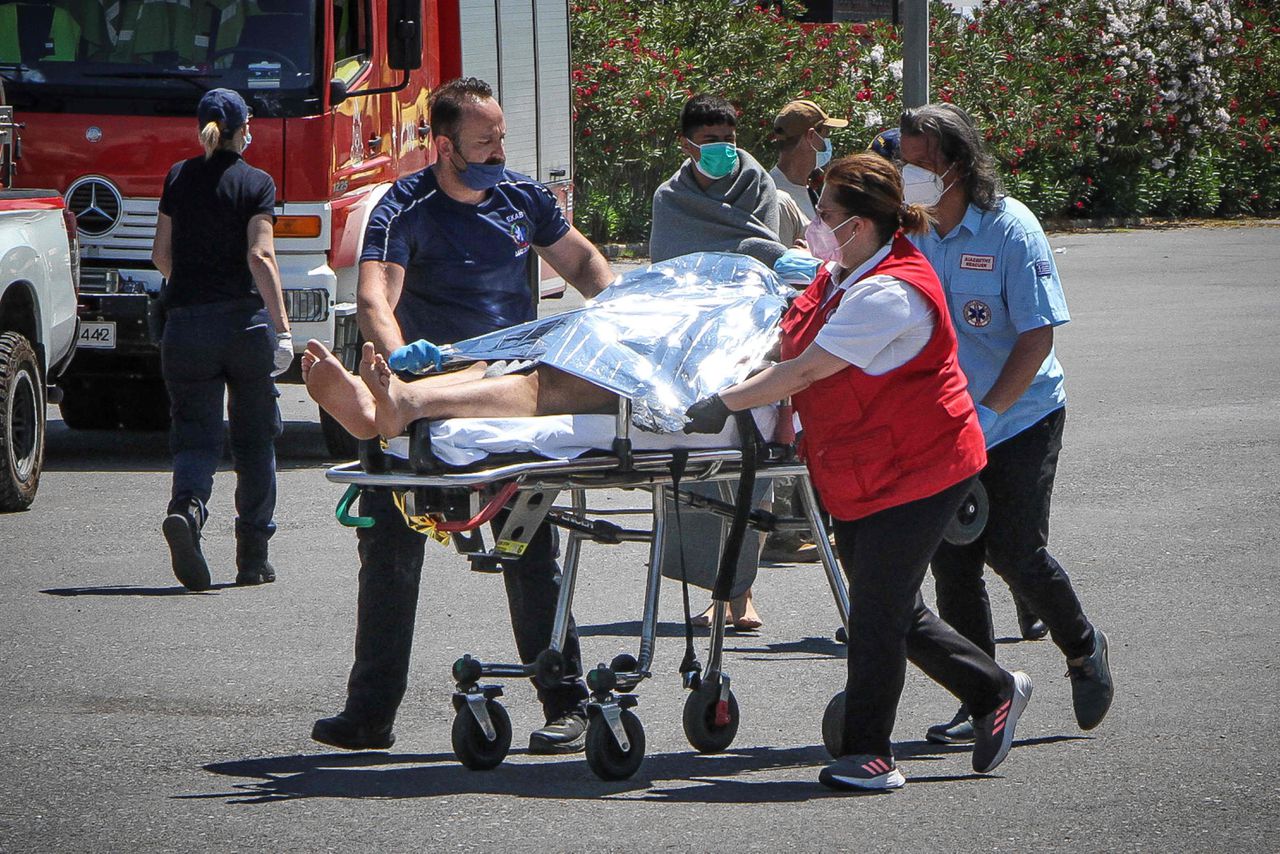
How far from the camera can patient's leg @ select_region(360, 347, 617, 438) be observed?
4.92 metres

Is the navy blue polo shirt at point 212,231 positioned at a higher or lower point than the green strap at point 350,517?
higher

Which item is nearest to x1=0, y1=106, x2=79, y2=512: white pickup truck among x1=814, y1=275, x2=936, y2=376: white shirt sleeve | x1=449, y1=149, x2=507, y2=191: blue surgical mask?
x1=449, y1=149, x2=507, y2=191: blue surgical mask

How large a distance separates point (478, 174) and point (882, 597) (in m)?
1.80

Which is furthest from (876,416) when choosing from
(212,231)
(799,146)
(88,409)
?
(88,409)

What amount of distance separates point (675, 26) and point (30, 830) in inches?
786

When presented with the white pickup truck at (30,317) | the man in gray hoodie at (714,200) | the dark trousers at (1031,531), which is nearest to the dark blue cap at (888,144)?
the man in gray hoodie at (714,200)

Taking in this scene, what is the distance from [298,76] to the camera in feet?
33.3

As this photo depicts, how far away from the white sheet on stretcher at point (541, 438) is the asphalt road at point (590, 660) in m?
0.91

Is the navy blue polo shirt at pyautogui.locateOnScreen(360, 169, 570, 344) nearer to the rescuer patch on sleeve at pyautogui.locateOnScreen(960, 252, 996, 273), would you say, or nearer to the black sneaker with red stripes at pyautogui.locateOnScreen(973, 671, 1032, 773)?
the rescuer patch on sleeve at pyautogui.locateOnScreen(960, 252, 996, 273)

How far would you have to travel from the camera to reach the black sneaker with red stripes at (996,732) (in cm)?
512

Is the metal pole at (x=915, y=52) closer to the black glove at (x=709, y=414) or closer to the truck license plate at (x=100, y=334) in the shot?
the truck license plate at (x=100, y=334)

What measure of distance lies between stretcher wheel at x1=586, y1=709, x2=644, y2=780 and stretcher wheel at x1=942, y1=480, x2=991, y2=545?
1.08m

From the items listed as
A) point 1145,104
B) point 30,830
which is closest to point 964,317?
point 30,830

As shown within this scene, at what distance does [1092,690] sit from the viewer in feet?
18.0
